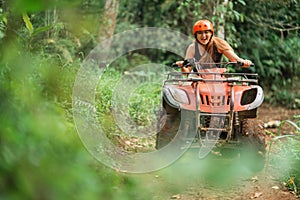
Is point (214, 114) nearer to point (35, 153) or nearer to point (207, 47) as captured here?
point (207, 47)

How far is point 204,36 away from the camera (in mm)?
6789

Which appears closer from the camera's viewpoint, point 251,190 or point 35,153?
point 35,153

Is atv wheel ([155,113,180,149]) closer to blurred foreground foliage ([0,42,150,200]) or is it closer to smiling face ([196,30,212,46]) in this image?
smiling face ([196,30,212,46])

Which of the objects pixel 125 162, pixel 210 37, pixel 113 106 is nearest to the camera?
pixel 125 162

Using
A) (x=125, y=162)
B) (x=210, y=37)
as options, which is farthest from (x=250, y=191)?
(x=210, y=37)

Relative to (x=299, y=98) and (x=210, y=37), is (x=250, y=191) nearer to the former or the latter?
(x=210, y=37)

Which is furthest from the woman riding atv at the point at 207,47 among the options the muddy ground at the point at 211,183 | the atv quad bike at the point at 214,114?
the muddy ground at the point at 211,183

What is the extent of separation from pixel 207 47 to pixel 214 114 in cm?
129

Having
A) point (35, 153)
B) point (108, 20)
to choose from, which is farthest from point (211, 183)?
point (108, 20)

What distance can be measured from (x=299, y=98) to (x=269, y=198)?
27.1 ft

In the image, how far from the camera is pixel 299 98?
1320 cm

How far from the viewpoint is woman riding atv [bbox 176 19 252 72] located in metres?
6.76

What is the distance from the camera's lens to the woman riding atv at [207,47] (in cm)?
676

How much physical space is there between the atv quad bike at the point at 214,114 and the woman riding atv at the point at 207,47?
0.44 metres
